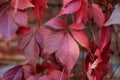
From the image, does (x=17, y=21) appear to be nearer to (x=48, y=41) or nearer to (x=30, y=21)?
(x=48, y=41)

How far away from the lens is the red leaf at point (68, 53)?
727 mm

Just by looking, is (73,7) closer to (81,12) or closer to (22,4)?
(81,12)

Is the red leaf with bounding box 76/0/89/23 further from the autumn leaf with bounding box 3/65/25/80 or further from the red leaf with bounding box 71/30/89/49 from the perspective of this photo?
the autumn leaf with bounding box 3/65/25/80

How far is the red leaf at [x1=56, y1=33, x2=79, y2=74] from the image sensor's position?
0.73 metres

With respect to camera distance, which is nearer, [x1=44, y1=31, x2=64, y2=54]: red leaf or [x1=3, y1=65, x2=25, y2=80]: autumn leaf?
[x1=44, y1=31, x2=64, y2=54]: red leaf

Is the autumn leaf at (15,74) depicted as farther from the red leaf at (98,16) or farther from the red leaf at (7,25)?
the red leaf at (98,16)

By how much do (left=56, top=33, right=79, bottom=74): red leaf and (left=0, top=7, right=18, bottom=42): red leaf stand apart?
14cm

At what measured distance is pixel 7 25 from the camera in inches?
29.8

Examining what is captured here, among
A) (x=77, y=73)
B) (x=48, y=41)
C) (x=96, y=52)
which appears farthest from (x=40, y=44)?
(x=77, y=73)

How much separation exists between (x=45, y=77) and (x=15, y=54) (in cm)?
62

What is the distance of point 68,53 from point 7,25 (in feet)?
0.61

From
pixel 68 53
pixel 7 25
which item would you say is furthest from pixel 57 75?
pixel 7 25

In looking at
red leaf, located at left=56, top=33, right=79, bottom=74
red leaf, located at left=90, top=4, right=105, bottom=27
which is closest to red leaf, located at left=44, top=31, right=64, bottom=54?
red leaf, located at left=56, top=33, right=79, bottom=74

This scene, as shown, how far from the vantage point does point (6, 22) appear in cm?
76
